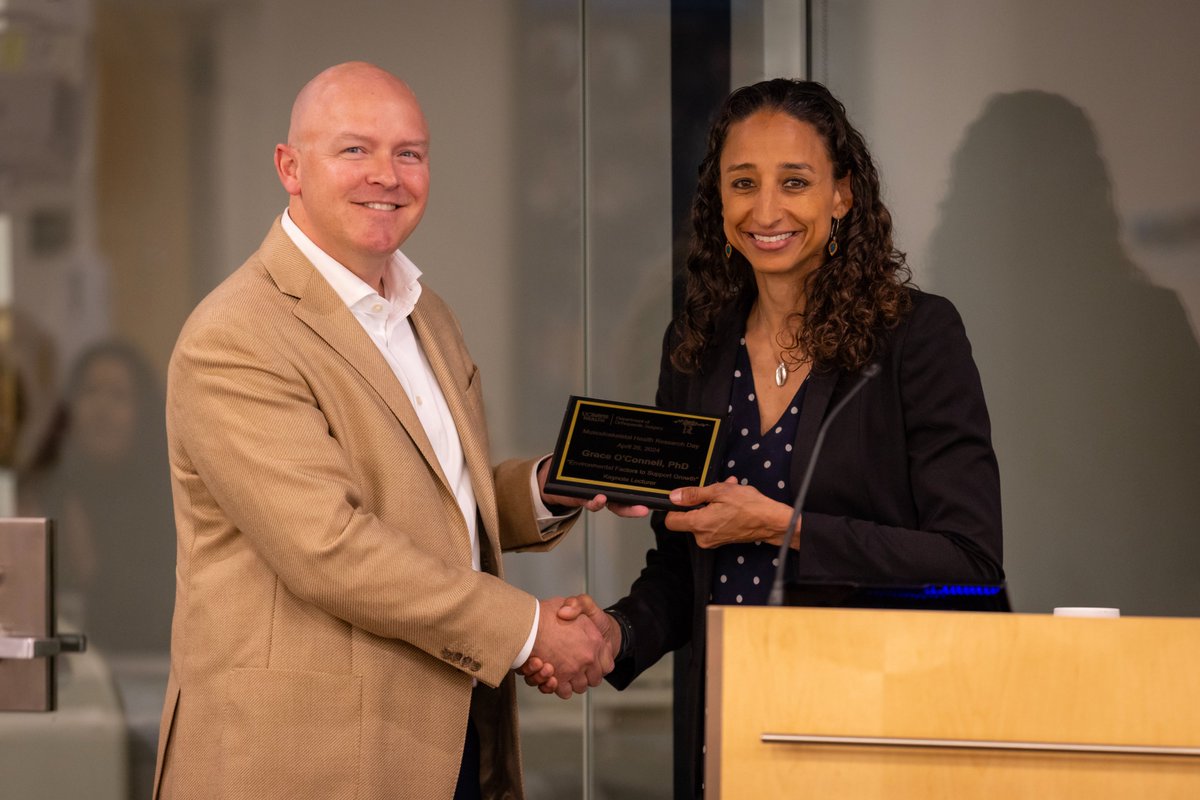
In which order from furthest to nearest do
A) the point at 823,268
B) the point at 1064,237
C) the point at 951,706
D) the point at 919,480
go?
1. the point at 1064,237
2. the point at 823,268
3. the point at 919,480
4. the point at 951,706

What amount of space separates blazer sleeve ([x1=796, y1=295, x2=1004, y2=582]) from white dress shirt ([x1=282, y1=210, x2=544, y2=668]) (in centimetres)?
63

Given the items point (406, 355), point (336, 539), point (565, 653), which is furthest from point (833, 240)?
point (336, 539)

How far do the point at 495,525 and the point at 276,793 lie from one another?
0.67 m

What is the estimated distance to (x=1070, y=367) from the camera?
4148 mm

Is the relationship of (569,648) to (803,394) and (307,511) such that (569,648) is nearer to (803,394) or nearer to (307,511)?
(307,511)

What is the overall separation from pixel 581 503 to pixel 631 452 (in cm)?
28

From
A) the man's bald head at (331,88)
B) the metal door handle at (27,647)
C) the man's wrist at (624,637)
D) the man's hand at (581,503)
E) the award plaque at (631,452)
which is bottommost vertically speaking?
the metal door handle at (27,647)

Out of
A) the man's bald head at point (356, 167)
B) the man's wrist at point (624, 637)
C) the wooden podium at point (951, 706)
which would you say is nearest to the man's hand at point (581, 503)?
the man's wrist at point (624, 637)

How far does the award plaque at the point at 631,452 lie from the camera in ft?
9.55

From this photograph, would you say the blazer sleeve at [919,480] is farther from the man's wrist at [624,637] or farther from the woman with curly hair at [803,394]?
the man's wrist at [624,637]

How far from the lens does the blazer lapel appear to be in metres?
2.69

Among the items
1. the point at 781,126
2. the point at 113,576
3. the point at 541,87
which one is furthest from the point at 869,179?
the point at 113,576

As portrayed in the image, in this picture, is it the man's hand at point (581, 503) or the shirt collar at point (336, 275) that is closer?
the shirt collar at point (336, 275)

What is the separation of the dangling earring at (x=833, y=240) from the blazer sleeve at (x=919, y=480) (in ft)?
0.77
